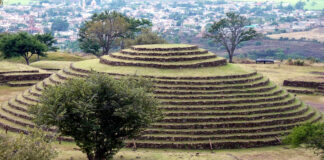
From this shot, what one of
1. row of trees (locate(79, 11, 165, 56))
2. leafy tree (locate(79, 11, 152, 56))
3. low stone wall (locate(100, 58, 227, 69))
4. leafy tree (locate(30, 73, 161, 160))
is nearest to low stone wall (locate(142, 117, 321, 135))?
leafy tree (locate(30, 73, 161, 160))

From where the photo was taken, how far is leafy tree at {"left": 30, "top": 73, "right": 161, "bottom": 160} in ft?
72.2

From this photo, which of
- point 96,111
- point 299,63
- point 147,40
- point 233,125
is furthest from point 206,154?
point 299,63

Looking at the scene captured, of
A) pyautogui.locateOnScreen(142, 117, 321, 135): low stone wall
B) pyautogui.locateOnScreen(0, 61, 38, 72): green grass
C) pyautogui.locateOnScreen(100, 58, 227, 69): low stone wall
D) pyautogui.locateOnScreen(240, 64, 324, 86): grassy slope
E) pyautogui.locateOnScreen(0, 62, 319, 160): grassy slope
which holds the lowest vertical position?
pyautogui.locateOnScreen(0, 62, 319, 160): grassy slope

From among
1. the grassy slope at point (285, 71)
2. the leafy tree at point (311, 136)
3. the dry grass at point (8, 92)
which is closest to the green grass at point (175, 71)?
the leafy tree at point (311, 136)

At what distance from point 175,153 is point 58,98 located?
9039 millimetres

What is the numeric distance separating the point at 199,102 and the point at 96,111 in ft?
35.2

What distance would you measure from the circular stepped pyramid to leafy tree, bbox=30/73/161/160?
255 inches

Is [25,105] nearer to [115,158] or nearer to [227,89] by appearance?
[115,158]

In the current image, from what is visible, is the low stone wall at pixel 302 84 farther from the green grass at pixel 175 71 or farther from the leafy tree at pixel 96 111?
the leafy tree at pixel 96 111

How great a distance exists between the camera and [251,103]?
32719mm

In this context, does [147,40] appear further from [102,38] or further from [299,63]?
[299,63]

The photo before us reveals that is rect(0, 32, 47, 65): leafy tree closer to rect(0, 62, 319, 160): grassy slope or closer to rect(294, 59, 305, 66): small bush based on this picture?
rect(0, 62, 319, 160): grassy slope

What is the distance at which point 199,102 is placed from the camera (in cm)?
3181

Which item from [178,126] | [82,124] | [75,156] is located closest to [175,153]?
[178,126]
